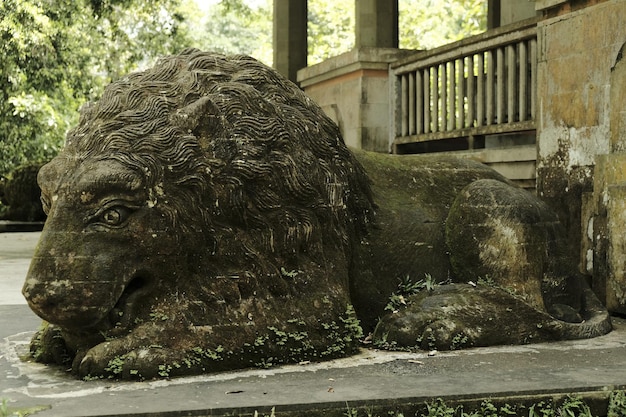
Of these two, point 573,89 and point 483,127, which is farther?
point 483,127

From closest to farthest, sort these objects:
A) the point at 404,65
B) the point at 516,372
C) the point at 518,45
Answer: the point at 516,372
the point at 518,45
the point at 404,65

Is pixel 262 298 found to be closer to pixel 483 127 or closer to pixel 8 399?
pixel 8 399

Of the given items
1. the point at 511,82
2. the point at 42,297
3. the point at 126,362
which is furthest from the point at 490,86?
the point at 42,297

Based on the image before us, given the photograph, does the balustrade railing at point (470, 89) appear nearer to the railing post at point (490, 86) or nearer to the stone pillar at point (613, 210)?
the railing post at point (490, 86)

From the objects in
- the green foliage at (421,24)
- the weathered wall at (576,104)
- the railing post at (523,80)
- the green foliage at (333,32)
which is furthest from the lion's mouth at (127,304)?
the green foliage at (333,32)

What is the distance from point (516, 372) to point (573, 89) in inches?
134

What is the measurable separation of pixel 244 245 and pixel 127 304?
28.0 inches

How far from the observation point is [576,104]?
295 inches

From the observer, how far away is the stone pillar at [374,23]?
1285 cm

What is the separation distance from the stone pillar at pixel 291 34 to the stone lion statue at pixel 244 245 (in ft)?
33.8

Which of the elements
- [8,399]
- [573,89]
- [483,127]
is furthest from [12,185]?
[8,399]

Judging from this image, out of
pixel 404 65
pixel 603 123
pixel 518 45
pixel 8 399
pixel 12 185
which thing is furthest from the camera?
pixel 12 185

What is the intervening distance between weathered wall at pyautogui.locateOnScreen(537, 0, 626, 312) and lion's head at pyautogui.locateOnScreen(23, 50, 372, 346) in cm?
271

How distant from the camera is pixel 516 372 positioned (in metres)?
4.85
